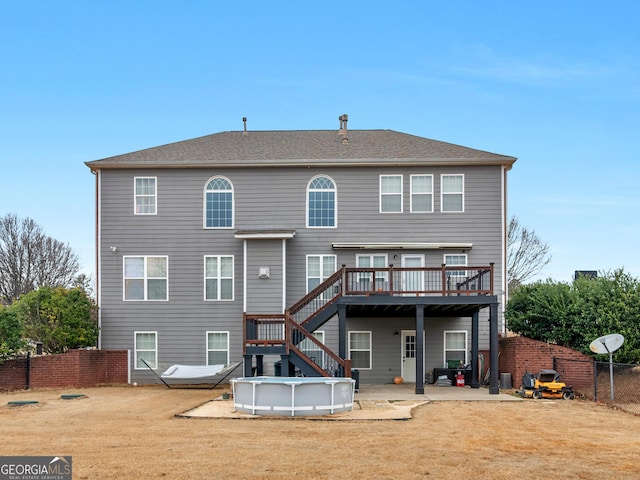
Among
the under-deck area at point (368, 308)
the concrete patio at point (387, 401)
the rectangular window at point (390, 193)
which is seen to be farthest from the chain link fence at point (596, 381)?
the rectangular window at point (390, 193)

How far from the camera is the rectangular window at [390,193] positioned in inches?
1085

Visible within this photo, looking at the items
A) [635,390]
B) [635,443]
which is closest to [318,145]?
[635,390]

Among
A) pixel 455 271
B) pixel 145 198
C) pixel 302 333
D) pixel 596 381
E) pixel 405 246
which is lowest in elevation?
pixel 596 381

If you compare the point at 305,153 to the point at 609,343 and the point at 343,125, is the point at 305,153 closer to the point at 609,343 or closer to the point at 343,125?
the point at 343,125

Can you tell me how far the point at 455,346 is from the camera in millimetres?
27453

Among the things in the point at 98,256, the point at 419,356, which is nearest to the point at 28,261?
the point at 98,256

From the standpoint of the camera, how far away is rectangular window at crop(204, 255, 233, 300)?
2761 centimetres

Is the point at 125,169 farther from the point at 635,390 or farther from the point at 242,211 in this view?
the point at 635,390

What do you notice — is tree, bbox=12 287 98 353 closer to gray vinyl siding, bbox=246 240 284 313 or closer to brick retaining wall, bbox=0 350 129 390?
brick retaining wall, bbox=0 350 129 390

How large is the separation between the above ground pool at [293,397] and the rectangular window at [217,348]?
372 inches

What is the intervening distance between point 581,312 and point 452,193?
6149 mm

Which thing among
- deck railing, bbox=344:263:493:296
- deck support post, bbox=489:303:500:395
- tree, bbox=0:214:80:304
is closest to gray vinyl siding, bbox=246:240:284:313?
deck railing, bbox=344:263:493:296

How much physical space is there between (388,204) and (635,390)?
10309mm

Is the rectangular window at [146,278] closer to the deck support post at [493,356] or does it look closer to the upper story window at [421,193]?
the upper story window at [421,193]
